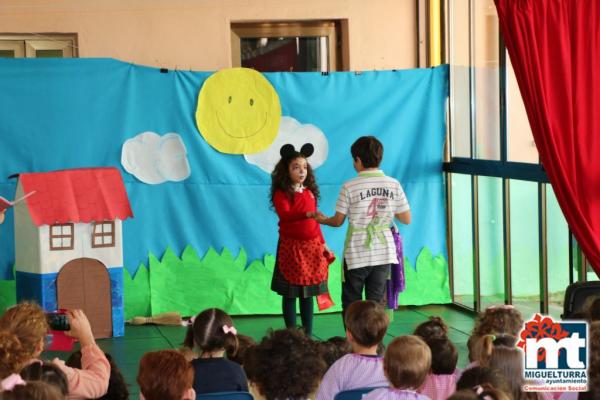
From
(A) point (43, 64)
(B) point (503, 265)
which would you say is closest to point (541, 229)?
(B) point (503, 265)

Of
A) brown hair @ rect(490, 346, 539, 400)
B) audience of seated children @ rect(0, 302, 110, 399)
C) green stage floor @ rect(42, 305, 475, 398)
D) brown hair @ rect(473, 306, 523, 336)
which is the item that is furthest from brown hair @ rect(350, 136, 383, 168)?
audience of seated children @ rect(0, 302, 110, 399)

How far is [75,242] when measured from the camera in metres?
6.68

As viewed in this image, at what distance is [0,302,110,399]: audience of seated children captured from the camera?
10.4ft

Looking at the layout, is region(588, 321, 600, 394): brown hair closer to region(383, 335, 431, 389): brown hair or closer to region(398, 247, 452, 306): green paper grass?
region(383, 335, 431, 389): brown hair

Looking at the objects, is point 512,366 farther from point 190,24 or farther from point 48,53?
point 48,53

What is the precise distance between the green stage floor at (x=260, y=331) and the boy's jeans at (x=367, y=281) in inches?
26.6

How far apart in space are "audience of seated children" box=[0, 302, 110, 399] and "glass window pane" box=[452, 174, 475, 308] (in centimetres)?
470

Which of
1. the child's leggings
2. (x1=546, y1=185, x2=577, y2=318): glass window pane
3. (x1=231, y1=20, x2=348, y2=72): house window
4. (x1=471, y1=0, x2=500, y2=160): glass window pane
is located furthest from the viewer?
(x1=231, y1=20, x2=348, y2=72): house window

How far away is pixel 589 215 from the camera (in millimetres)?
5789

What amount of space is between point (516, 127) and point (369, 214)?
1807mm

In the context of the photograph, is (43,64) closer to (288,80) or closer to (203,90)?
→ (203,90)

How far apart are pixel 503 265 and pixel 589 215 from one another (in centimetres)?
152

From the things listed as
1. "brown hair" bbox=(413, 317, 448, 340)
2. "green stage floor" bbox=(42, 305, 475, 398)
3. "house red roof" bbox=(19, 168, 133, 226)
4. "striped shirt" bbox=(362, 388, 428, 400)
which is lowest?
"green stage floor" bbox=(42, 305, 475, 398)

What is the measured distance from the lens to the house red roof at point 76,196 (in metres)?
6.58
